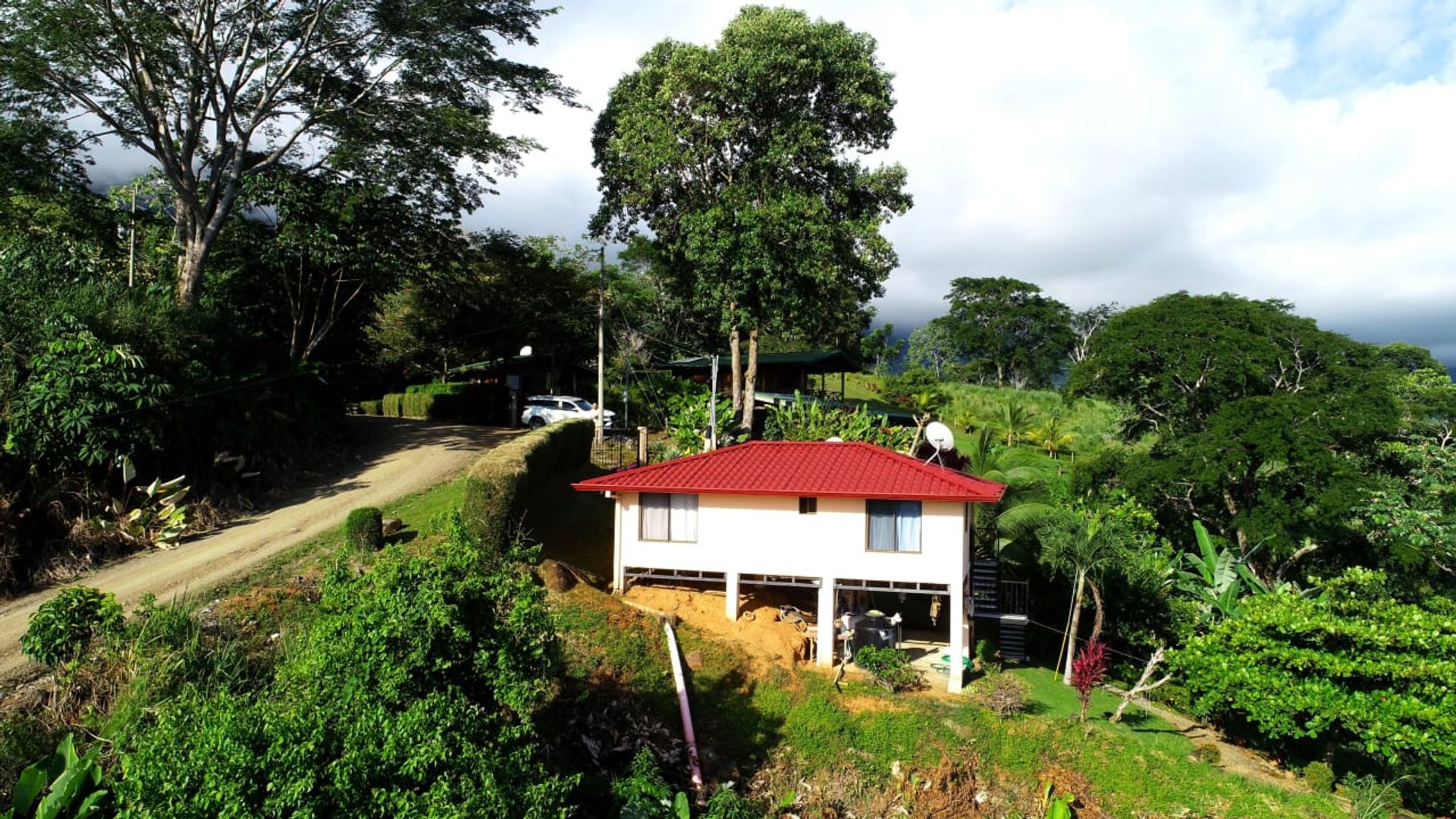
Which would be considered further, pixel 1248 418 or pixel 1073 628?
pixel 1248 418

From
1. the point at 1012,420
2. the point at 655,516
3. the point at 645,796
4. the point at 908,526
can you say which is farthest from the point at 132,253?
the point at 1012,420

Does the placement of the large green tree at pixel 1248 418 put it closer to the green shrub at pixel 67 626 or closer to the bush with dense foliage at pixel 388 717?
the bush with dense foliage at pixel 388 717

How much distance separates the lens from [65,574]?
16.5m

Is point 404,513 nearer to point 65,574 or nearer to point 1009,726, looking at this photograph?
point 65,574

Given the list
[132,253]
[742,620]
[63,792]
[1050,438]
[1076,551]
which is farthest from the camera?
[1050,438]

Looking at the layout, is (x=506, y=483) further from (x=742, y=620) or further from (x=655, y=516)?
(x=742, y=620)

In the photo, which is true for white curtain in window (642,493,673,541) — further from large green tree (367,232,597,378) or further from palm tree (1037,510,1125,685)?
large green tree (367,232,597,378)

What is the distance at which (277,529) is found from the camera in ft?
62.8

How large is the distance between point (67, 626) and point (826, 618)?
45.1 ft

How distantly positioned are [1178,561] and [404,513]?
22.2 m

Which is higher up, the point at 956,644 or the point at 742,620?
the point at 742,620

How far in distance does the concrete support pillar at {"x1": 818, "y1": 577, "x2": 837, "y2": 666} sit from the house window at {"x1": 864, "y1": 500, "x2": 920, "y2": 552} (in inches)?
51.4

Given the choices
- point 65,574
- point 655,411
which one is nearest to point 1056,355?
point 655,411

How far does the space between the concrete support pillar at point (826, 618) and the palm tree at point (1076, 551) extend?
243 inches
